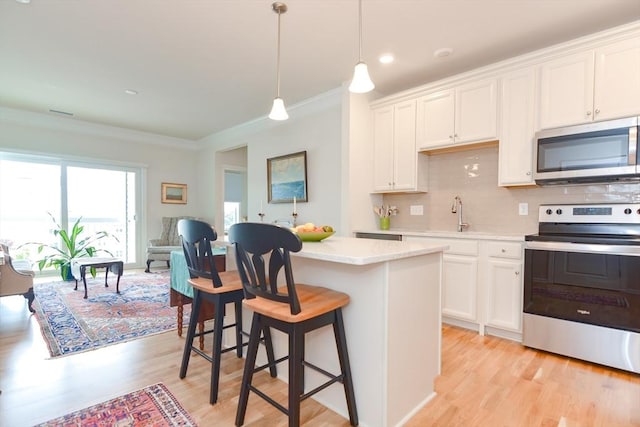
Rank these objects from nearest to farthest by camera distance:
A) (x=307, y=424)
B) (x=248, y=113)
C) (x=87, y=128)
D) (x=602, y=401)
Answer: (x=307, y=424), (x=602, y=401), (x=248, y=113), (x=87, y=128)

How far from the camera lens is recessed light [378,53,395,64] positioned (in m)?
3.10

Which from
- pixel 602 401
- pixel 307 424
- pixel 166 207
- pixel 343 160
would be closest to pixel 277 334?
pixel 307 424

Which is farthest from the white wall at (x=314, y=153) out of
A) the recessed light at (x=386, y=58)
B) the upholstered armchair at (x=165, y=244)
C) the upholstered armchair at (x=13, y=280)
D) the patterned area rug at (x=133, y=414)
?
the upholstered armchair at (x=13, y=280)

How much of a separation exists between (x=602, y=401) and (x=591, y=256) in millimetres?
944

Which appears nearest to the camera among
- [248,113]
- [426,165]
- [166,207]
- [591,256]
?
[591,256]

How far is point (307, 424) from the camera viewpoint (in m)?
1.67

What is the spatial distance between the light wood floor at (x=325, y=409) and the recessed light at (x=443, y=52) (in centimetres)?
260

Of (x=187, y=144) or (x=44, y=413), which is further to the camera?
(x=187, y=144)

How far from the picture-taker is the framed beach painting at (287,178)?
14.5 feet

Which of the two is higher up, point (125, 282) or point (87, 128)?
point (87, 128)

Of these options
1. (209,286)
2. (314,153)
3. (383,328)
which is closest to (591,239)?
(383,328)

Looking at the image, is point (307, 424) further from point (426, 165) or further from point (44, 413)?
point (426, 165)

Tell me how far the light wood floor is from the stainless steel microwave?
1393 millimetres

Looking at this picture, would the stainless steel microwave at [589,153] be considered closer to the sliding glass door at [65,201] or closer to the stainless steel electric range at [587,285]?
the stainless steel electric range at [587,285]
